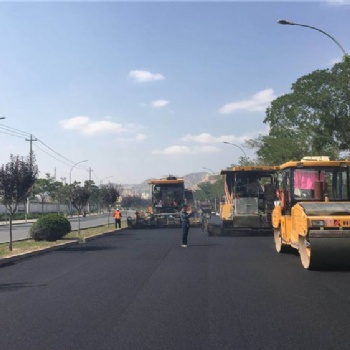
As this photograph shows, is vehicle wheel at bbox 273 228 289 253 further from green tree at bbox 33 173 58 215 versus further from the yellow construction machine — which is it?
green tree at bbox 33 173 58 215

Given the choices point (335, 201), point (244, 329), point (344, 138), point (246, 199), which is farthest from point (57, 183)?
point (244, 329)

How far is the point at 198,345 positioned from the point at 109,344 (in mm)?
1034

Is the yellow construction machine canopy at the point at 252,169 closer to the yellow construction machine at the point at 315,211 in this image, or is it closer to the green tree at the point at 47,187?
the yellow construction machine at the point at 315,211

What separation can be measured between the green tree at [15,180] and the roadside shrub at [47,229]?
2.45m

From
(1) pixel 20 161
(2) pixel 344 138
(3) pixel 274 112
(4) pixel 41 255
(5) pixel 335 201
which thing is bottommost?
(4) pixel 41 255

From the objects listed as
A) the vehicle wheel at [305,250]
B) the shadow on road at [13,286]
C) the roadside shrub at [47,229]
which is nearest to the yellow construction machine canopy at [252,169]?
the roadside shrub at [47,229]

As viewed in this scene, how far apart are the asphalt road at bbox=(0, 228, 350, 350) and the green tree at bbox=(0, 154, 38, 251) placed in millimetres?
5252

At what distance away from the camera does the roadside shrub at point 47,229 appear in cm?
2084

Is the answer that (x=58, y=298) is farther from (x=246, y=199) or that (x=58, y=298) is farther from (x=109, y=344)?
(x=246, y=199)

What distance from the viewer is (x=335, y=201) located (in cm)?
1332

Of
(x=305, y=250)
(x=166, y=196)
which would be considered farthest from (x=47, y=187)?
(x=305, y=250)

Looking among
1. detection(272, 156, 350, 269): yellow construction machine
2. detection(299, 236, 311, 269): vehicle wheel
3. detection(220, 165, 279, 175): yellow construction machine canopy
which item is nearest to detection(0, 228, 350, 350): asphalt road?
detection(299, 236, 311, 269): vehicle wheel

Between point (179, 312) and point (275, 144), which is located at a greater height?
point (275, 144)

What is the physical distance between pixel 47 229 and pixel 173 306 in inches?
551
